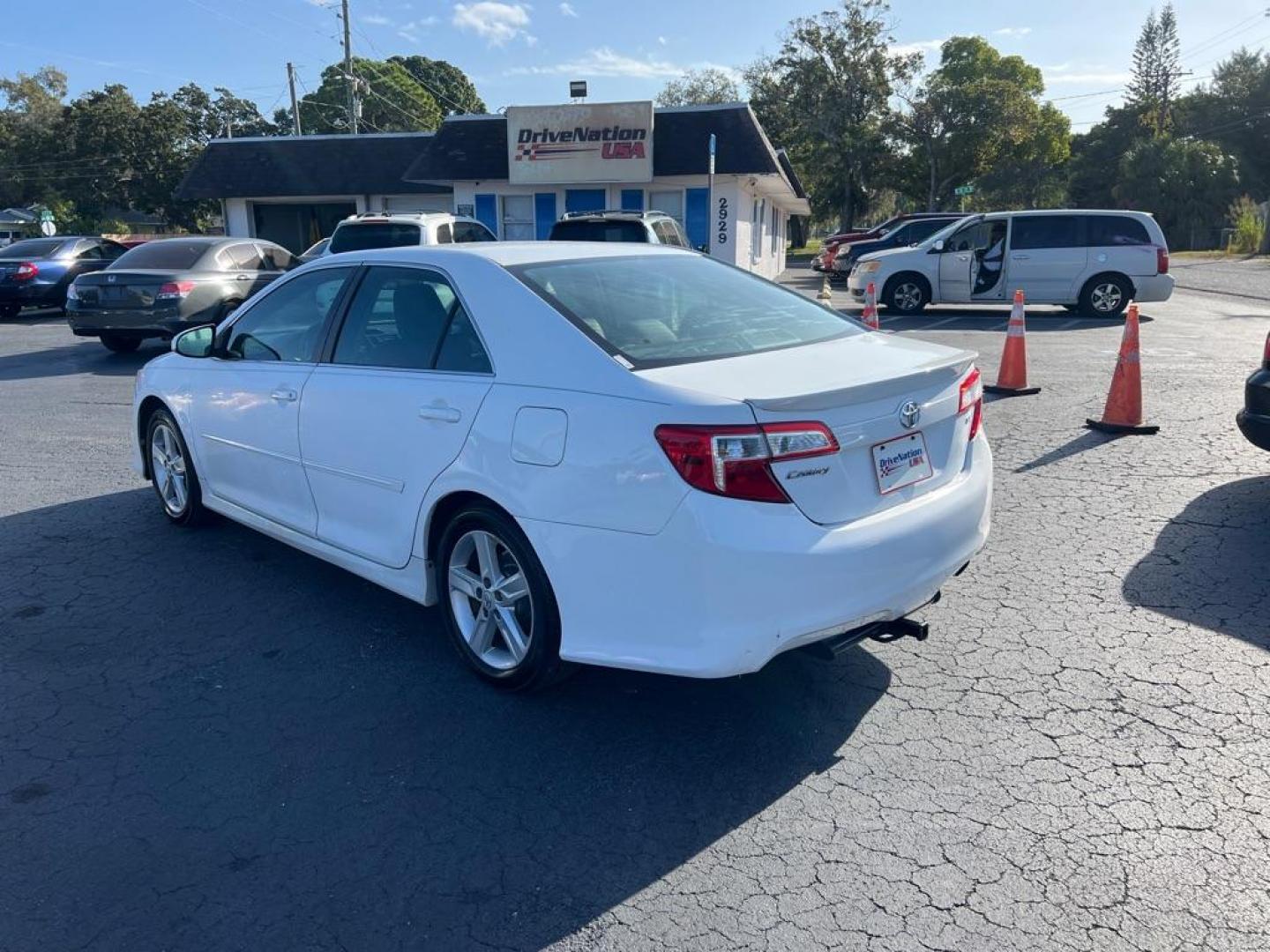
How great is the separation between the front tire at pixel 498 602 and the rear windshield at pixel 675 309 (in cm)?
80

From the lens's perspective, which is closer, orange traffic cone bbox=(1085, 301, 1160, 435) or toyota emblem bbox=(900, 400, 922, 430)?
toyota emblem bbox=(900, 400, 922, 430)

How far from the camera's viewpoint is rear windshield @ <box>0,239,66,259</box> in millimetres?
19250

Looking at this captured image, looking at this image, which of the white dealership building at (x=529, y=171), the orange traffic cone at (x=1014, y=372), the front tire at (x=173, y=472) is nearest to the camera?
the front tire at (x=173, y=472)

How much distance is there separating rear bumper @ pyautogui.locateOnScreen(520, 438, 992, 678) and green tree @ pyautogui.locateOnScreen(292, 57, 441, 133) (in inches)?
2816

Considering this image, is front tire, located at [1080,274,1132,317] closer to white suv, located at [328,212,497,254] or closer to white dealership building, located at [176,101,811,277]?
white dealership building, located at [176,101,811,277]

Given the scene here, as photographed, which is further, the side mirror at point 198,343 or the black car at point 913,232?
the black car at point 913,232

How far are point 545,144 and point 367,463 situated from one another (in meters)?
23.0

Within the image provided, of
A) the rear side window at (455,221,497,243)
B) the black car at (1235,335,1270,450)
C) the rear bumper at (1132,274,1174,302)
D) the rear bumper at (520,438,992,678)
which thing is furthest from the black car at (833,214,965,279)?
the rear bumper at (520,438,992,678)

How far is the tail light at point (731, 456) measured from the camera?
2910 mm

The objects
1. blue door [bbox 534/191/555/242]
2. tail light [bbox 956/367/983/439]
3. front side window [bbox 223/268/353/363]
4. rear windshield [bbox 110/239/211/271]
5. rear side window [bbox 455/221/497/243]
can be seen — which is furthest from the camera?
blue door [bbox 534/191/555/242]

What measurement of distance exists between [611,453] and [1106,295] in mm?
15342

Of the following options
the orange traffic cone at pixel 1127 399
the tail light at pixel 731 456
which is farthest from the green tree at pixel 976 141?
the tail light at pixel 731 456

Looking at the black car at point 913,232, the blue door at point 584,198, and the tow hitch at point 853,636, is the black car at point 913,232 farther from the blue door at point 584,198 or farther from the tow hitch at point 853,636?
the tow hitch at point 853,636

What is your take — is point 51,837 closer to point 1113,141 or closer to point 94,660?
point 94,660
